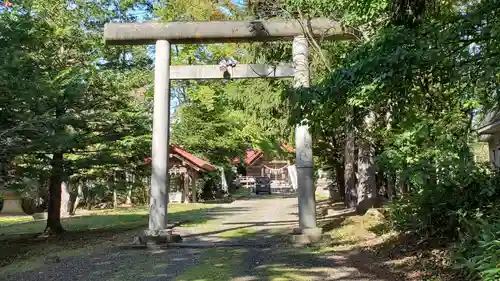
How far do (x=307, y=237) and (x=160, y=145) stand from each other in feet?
12.9

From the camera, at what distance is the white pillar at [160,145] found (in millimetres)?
11445

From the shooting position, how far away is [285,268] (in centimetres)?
820

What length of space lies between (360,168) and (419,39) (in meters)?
10.4

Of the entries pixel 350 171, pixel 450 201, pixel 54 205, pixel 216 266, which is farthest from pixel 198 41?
pixel 350 171

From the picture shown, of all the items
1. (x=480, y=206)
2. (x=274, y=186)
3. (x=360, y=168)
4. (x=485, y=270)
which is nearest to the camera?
(x=485, y=270)

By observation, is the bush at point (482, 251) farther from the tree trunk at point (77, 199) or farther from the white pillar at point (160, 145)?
the tree trunk at point (77, 199)

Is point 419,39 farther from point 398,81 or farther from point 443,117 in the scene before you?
point 443,117

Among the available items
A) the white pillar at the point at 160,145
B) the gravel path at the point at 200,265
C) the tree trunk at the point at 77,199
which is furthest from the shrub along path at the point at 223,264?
the tree trunk at the point at 77,199

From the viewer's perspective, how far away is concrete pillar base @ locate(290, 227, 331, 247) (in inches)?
437

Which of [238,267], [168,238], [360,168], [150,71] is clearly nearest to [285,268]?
[238,267]

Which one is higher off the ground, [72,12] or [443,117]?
[72,12]

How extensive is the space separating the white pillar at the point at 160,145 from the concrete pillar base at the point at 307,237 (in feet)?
9.91

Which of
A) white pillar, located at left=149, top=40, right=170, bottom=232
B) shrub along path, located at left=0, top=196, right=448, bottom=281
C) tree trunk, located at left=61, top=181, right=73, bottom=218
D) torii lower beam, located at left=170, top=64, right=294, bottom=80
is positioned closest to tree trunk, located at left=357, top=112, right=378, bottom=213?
shrub along path, located at left=0, top=196, right=448, bottom=281

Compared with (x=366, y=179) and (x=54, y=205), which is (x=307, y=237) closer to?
(x=366, y=179)
